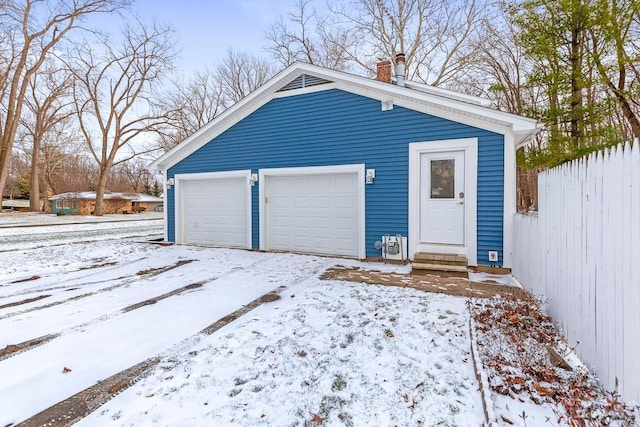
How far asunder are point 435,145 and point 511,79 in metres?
13.4

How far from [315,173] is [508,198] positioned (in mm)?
3936

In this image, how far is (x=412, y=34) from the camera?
18.3 meters

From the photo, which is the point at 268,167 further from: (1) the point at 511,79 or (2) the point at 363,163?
(1) the point at 511,79

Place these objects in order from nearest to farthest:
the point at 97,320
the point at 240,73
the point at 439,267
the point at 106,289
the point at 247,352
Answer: the point at 247,352, the point at 97,320, the point at 106,289, the point at 439,267, the point at 240,73

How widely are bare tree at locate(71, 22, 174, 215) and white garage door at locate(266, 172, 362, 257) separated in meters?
20.2

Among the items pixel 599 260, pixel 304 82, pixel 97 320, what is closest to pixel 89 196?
pixel 304 82

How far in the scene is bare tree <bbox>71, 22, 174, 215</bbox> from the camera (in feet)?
75.6

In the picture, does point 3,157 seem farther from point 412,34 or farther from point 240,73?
point 412,34

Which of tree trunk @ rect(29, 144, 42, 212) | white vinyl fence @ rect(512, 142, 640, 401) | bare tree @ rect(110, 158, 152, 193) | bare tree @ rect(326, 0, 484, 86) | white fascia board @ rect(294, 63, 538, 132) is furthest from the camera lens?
bare tree @ rect(110, 158, 152, 193)

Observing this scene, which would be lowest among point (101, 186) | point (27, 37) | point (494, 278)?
point (494, 278)

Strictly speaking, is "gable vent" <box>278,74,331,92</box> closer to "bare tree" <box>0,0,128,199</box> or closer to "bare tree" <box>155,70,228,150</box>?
"bare tree" <box>0,0,128,199</box>

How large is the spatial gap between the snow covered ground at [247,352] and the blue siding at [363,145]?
236 centimetres

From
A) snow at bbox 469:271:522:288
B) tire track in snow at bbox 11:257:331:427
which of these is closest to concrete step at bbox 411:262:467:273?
snow at bbox 469:271:522:288

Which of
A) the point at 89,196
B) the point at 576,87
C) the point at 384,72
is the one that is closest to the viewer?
the point at 384,72
